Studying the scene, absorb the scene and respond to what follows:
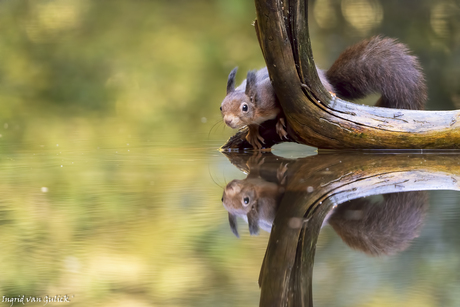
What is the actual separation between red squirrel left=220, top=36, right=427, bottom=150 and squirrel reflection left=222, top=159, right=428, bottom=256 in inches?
31.3

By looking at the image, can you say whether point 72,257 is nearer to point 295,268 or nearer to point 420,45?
point 295,268

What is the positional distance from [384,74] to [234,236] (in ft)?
5.43

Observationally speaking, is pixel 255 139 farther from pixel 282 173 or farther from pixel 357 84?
pixel 282 173

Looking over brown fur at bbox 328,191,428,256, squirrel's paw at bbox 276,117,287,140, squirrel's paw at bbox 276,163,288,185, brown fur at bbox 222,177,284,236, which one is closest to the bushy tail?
squirrel's paw at bbox 276,117,287,140

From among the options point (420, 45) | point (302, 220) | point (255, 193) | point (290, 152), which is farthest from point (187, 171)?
point (420, 45)

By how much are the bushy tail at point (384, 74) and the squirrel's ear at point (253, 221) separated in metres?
1.44

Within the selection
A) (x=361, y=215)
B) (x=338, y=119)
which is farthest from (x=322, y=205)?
(x=338, y=119)

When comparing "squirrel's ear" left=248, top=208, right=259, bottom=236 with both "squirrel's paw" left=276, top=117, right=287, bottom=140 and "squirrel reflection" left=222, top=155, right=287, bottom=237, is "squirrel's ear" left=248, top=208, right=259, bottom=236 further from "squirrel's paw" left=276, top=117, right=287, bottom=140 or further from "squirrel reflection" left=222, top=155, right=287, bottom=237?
"squirrel's paw" left=276, top=117, right=287, bottom=140

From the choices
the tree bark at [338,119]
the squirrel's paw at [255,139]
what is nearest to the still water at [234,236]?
the tree bark at [338,119]

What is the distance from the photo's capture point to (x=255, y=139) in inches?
97.5

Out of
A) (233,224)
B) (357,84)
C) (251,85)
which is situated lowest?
(233,224)

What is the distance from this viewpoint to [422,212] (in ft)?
3.82

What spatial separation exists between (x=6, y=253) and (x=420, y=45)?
13.3 ft

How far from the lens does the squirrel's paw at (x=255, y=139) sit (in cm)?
246
